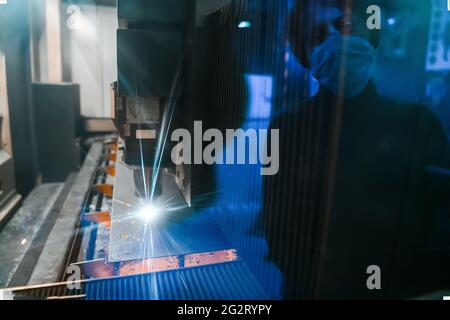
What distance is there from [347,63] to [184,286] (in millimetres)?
1572

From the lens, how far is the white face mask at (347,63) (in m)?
1.47

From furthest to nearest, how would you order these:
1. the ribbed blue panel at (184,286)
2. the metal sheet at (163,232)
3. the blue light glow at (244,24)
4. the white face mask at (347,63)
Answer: the metal sheet at (163,232)
the blue light glow at (244,24)
the ribbed blue panel at (184,286)
the white face mask at (347,63)

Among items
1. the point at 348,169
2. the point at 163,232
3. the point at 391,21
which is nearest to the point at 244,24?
the point at 391,21

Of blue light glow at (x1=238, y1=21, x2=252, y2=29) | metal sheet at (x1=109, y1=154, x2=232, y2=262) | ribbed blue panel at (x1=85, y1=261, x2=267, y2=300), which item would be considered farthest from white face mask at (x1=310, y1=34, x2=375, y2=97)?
metal sheet at (x1=109, y1=154, x2=232, y2=262)

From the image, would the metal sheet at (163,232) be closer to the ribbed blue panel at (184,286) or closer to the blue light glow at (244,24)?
the ribbed blue panel at (184,286)

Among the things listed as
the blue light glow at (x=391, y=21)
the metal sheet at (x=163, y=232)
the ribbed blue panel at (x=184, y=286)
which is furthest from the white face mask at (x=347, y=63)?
the metal sheet at (x=163, y=232)

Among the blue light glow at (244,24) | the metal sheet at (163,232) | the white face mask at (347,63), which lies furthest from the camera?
the metal sheet at (163,232)

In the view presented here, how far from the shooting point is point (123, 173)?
172 inches

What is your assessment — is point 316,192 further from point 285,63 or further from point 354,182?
point 285,63

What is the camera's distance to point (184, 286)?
7.13ft

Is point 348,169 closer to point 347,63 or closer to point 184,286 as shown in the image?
point 347,63

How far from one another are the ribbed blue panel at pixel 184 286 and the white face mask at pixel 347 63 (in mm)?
1273

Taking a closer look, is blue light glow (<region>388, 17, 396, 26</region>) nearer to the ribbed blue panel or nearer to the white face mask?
the white face mask

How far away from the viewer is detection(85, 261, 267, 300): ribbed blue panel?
2064mm
